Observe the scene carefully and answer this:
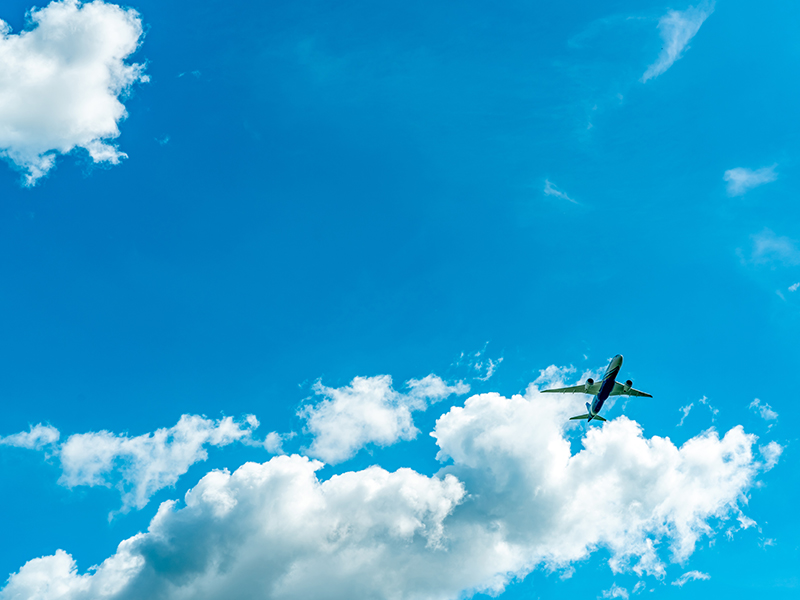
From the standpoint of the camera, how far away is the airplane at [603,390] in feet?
519

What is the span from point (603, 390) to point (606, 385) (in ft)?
8.30

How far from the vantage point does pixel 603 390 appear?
163750 mm

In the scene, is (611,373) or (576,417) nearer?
(611,373)

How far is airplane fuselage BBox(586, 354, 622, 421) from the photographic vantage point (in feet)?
513

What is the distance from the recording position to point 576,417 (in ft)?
578

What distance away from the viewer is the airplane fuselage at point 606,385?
156375mm

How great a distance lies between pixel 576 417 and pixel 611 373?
918 inches

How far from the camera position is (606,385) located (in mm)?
161750

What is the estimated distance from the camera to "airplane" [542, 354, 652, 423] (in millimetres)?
158250

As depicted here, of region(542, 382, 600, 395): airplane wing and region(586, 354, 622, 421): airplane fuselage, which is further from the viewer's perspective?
region(542, 382, 600, 395): airplane wing

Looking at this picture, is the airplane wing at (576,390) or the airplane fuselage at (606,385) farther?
the airplane wing at (576,390)

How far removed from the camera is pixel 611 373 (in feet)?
519
